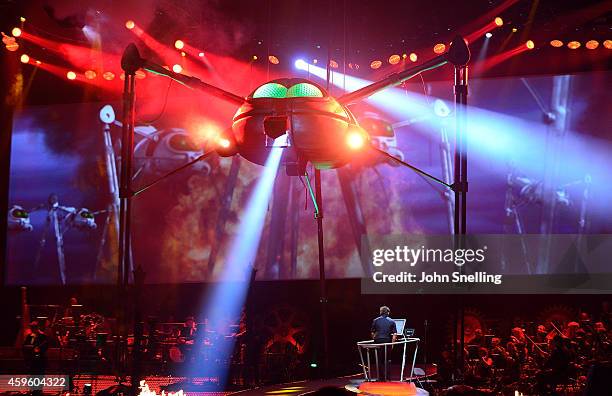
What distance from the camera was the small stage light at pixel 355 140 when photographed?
543cm

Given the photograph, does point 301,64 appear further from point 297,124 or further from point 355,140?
point 297,124

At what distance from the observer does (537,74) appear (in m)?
10.6

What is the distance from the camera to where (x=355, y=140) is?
5.48 metres

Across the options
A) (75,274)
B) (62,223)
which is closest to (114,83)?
(62,223)

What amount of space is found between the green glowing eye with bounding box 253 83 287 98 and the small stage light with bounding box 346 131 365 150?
0.60m

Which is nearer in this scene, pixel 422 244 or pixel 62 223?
pixel 422 244

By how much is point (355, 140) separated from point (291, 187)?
224 inches

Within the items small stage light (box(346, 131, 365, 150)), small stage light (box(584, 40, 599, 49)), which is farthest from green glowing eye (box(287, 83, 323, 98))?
small stage light (box(584, 40, 599, 49))

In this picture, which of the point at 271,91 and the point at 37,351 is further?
the point at 37,351

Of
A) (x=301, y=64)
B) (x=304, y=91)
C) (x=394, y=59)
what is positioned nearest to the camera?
(x=304, y=91)

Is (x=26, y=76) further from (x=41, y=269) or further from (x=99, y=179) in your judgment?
(x=41, y=269)

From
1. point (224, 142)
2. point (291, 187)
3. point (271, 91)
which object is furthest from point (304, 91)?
point (291, 187)

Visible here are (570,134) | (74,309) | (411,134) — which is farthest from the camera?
(74,309)

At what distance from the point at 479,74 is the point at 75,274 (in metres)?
7.29
